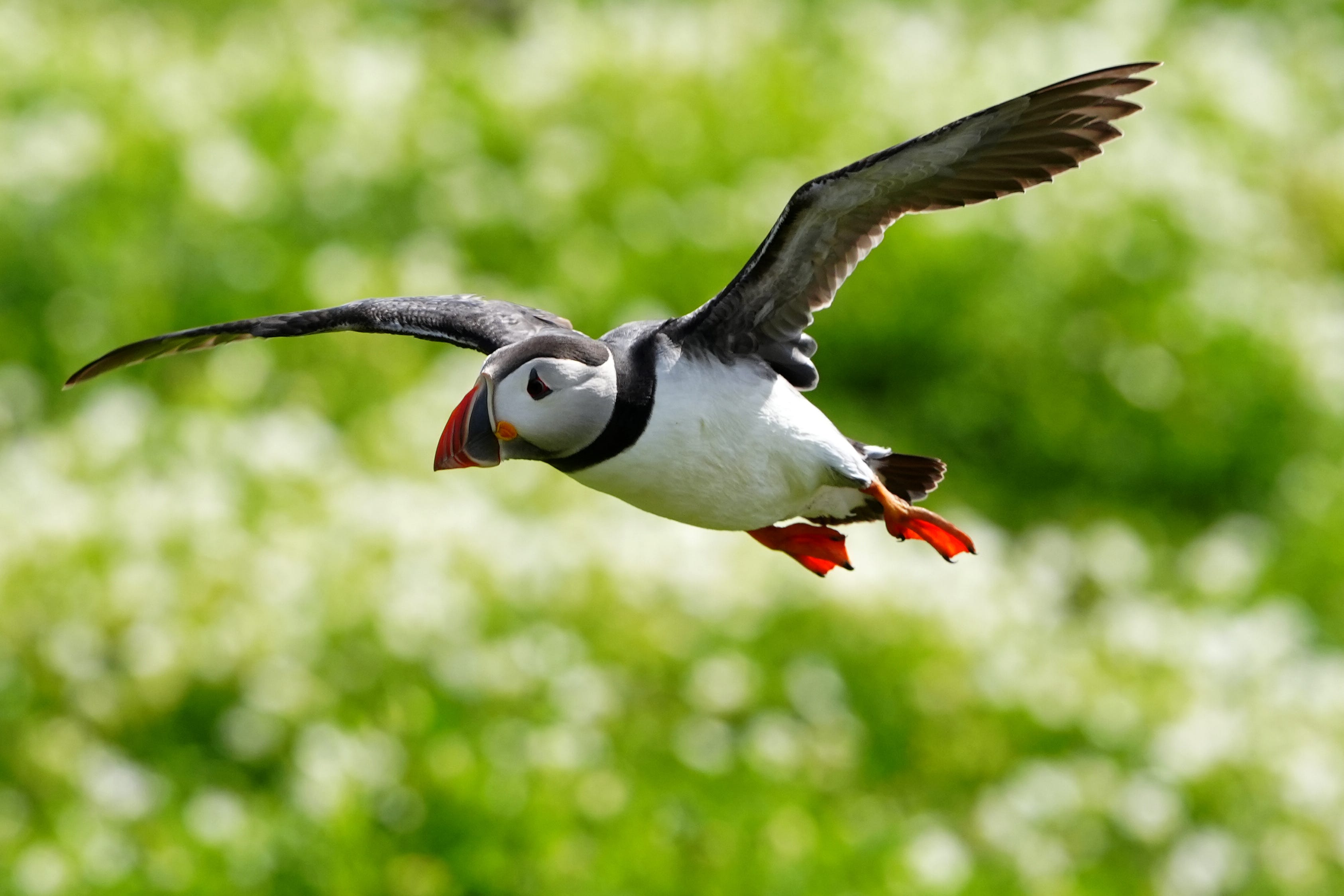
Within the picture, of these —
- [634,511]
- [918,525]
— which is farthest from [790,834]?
[918,525]

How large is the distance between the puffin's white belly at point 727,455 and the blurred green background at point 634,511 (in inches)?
171

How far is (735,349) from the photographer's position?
248 centimetres

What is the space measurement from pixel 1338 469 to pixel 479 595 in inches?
212

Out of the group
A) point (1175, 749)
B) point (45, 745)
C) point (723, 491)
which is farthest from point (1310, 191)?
point (723, 491)

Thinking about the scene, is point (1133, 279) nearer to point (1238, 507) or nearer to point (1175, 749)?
point (1238, 507)

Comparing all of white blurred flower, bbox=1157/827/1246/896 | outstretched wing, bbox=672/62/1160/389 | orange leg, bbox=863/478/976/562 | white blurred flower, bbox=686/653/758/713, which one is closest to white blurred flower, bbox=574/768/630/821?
white blurred flower, bbox=686/653/758/713

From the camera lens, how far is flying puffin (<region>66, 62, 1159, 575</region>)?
82.7 inches

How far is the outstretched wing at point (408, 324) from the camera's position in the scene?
235cm

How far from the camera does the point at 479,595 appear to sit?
316 inches

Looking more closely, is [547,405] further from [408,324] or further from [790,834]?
[790,834]

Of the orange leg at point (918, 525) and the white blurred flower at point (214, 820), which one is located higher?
the orange leg at point (918, 525)

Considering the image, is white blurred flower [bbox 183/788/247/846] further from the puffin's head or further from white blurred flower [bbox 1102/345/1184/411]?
white blurred flower [bbox 1102/345/1184/411]

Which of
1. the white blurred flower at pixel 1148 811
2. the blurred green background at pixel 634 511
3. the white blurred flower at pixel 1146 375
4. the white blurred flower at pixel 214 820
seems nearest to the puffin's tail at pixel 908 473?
the blurred green background at pixel 634 511

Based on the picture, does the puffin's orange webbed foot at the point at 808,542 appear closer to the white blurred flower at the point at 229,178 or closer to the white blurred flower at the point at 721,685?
the white blurred flower at the point at 721,685
